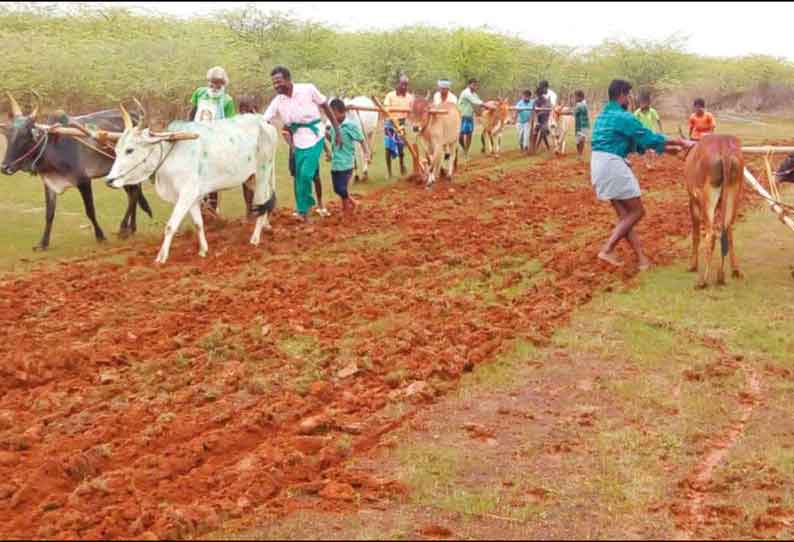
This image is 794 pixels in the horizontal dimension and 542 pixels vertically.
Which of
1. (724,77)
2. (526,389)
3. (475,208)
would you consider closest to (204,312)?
(526,389)

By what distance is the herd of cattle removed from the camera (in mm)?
8648

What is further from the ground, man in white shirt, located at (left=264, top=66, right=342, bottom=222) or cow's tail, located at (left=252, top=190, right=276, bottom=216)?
man in white shirt, located at (left=264, top=66, right=342, bottom=222)

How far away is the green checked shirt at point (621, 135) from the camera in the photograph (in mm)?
8719

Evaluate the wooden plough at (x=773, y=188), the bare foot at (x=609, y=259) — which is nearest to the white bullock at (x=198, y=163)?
the bare foot at (x=609, y=259)

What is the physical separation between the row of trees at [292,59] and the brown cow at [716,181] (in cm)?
1615

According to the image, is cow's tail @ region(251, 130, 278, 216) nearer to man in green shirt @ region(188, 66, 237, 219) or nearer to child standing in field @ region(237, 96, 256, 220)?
child standing in field @ region(237, 96, 256, 220)

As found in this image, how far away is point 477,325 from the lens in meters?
7.48

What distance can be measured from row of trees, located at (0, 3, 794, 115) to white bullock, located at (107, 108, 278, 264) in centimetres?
1215

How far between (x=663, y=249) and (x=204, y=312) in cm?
515

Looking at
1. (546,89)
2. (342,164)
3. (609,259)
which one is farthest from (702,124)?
(609,259)

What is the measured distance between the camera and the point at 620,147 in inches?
352

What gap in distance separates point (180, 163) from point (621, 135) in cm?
442

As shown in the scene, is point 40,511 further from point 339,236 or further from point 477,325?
point 339,236

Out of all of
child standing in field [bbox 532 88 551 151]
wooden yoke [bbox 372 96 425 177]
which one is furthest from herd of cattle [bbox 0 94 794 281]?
child standing in field [bbox 532 88 551 151]
